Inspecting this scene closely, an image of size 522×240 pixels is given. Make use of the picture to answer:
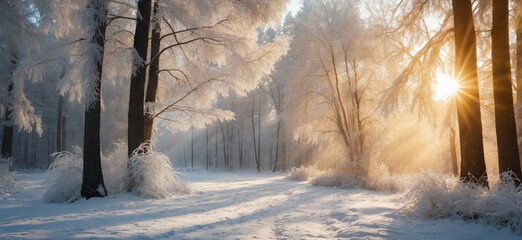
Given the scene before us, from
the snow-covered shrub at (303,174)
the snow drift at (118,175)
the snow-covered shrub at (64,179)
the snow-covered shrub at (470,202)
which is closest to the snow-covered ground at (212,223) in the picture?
the snow-covered shrub at (470,202)

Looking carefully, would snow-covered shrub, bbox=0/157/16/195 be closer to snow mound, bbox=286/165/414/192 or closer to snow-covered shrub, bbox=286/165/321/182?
snow mound, bbox=286/165/414/192

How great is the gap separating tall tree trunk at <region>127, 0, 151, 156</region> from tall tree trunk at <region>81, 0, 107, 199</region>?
0.89m

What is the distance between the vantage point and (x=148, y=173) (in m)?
6.88

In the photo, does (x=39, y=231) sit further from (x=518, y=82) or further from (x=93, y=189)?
(x=518, y=82)

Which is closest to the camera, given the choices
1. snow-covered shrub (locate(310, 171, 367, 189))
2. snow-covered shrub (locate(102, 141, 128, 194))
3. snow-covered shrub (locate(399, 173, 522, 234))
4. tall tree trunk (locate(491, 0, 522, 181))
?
snow-covered shrub (locate(399, 173, 522, 234))

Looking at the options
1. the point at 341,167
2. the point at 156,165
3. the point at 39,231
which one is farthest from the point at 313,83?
the point at 39,231

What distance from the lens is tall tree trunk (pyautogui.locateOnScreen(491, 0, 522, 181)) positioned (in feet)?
15.7

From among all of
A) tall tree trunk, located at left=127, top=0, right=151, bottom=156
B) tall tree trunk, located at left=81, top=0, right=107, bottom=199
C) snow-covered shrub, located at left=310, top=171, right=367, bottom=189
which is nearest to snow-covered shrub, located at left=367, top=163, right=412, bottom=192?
snow-covered shrub, located at left=310, top=171, right=367, bottom=189

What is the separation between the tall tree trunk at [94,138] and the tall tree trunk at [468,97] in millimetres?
7621

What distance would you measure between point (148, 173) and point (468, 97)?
7.28 metres

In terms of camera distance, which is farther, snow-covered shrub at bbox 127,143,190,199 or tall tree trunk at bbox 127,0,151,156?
tall tree trunk at bbox 127,0,151,156

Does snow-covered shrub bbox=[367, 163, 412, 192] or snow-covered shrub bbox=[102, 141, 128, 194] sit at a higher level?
snow-covered shrub bbox=[102, 141, 128, 194]

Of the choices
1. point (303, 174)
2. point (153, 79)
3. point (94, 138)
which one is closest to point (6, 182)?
point (94, 138)

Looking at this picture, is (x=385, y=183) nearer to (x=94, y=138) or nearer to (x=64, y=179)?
(x=94, y=138)
